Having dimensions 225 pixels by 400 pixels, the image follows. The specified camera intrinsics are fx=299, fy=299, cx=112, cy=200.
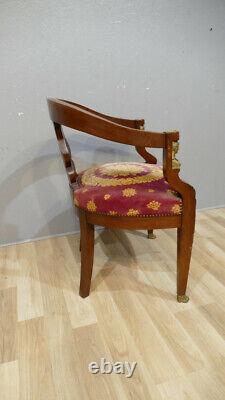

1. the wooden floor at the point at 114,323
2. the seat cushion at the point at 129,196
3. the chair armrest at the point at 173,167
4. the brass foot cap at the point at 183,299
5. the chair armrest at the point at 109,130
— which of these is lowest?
the wooden floor at the point at 114,323

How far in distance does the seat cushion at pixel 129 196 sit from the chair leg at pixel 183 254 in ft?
0.30

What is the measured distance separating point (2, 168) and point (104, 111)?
2.06 ft

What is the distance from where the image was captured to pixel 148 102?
66.4 inches

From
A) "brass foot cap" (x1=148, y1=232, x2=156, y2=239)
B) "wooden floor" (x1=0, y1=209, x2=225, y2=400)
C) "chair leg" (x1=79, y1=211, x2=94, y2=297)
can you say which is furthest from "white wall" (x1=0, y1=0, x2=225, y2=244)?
"chair leg" (x1=79, y1=211, x2=94, y2=297)

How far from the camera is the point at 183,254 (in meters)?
1.15

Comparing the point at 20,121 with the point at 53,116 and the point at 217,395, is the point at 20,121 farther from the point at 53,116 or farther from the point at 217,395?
the point at 217,395

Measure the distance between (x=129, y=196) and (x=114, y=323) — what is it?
1.59 feet

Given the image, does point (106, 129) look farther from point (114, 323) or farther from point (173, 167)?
point (114, 323)

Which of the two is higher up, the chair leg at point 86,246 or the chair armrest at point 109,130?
the chair armrest at point 109,130

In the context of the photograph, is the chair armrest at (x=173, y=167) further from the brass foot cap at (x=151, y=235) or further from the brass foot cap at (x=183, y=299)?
the brass foot cap at (x=151, y=235)

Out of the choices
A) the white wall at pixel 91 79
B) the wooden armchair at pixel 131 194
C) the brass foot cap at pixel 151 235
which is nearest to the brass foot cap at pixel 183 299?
the wooden armchair at pixel 131 194

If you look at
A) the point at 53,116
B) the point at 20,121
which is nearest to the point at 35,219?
the point at 20,121

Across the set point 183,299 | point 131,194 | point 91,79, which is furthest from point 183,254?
point 91,79

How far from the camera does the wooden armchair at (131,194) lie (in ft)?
3.09
